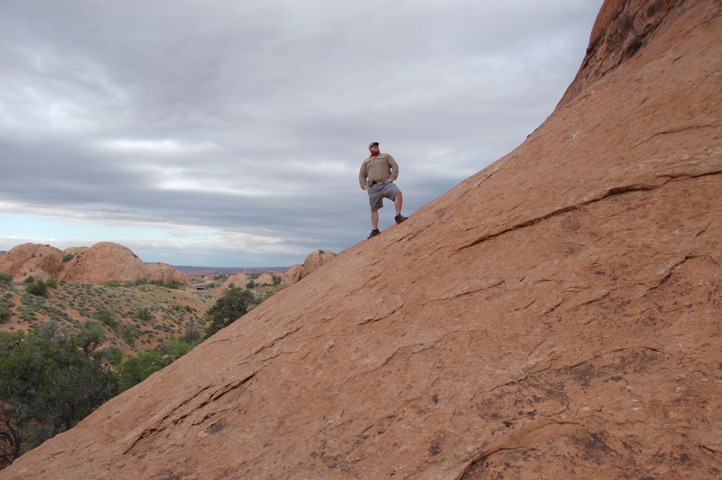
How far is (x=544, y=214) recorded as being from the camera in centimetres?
512

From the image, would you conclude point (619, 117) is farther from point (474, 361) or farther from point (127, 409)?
point (127, 409)

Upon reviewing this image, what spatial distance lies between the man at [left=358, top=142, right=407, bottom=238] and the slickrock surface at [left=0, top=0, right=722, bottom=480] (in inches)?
72.3

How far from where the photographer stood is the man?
877cm

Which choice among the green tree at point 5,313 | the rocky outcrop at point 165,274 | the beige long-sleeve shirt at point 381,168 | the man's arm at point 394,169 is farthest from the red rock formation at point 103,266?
the man's arm at point 394,169

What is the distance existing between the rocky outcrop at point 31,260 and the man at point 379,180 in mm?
53877

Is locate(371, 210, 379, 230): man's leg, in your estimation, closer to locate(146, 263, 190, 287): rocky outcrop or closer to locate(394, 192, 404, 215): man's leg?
locate(394, 192, 404, 215): man's leg

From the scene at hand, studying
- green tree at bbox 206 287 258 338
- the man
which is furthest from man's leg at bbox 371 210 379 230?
green tree at bbox 206 287 258 338

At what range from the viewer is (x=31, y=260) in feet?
168

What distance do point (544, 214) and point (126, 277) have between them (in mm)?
62236

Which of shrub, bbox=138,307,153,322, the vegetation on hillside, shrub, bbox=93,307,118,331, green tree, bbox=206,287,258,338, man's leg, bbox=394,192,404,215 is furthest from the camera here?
shrub, bbox=138,307,153,322

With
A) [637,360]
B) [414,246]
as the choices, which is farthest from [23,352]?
[637,360]

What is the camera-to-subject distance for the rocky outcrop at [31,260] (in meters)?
49.6

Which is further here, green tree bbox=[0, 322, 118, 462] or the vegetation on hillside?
the vegetation on hillside

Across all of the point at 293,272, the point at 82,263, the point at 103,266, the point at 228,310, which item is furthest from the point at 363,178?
the point at 82,263
